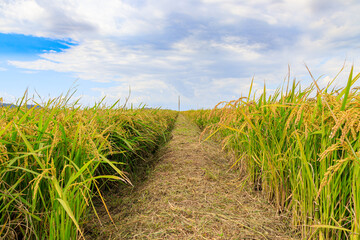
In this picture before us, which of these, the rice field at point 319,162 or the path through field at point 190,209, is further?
the path through field at point 190,209

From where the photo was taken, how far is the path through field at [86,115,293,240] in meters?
1.82

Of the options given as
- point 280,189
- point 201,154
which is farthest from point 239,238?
point 201,154

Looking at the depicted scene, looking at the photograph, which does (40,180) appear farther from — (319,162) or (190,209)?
(319,162)

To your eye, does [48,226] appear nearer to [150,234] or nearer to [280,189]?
[150,234]

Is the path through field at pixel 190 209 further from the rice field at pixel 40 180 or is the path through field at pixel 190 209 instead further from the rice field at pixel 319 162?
the rice field at pixel 40 180

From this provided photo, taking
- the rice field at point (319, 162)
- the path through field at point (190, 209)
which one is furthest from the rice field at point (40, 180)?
the rice field at point (319, 162)

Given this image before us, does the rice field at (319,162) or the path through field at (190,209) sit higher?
the rice field at (319,162)

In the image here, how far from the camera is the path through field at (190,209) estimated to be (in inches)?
71.7

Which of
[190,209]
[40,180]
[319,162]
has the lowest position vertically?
[190,209]

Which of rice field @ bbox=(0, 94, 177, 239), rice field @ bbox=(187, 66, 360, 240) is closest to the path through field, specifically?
rice field @ bbox=(187, 66, 360, 240)

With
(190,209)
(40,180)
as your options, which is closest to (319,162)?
(190,209)

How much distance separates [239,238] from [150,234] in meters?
0.68

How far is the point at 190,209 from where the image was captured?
2107mm

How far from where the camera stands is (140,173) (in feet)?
10.7
